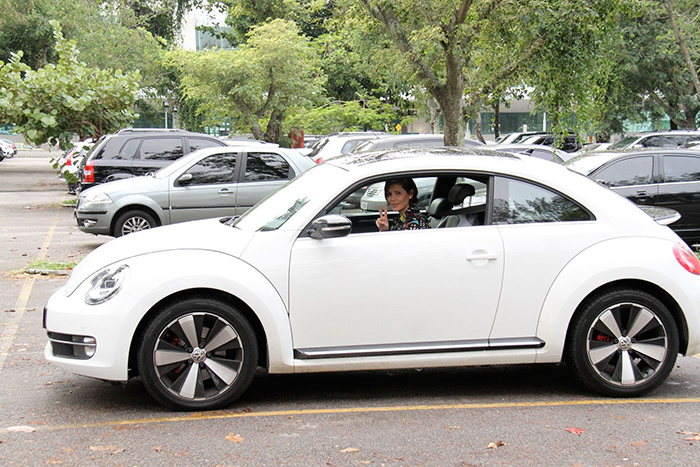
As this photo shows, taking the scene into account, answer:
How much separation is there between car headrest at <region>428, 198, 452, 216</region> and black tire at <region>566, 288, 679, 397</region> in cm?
123

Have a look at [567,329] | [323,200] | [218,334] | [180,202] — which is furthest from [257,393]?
[180,202]

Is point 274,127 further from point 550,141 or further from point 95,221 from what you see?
point 95,221

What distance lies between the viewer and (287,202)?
18.0 feet

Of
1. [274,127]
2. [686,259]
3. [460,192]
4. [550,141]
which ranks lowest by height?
[686,259]

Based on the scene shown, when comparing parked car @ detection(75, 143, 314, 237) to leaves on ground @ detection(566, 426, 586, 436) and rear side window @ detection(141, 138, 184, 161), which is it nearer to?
rear side window @ detection(141, 138, 184, 161)

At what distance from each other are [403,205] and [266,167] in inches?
300

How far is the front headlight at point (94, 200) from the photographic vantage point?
12.7 m

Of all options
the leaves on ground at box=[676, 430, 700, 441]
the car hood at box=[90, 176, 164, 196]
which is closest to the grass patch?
the car hood at box=[90, 176, 164, 196]

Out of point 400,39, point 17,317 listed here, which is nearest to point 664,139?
point 400,39

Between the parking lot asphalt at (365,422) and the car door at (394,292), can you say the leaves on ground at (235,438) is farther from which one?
the car door at (394,292)

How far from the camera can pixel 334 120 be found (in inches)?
1367

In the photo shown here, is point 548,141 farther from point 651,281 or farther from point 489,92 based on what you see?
point 651,281

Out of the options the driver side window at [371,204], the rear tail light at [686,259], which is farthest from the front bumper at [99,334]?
the rear tail light at [686,259]

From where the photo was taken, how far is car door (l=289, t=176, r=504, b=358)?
5.01 meters
